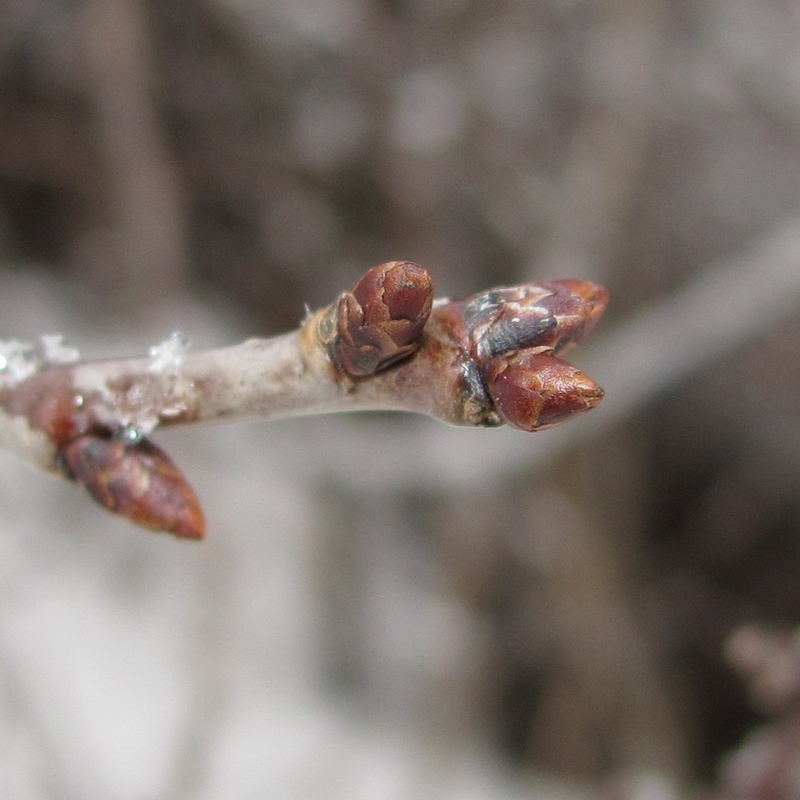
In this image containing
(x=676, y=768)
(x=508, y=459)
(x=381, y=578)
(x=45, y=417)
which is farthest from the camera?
(x=381, y=578)

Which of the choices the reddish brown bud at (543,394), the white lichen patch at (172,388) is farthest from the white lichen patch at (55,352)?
the reddish brown bud at (543,394)

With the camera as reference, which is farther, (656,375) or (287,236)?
(287,236)

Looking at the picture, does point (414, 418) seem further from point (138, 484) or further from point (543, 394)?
point (543, 394)

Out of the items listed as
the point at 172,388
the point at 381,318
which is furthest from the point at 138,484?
the point at 381,318

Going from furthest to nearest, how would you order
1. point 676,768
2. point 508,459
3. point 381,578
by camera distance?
point 381,578 < point 676,768 < point 508,459

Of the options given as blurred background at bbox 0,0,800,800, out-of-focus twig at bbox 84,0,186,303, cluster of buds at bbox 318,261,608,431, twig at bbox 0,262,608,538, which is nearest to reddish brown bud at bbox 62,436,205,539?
twig at bbox 0,262,608,538

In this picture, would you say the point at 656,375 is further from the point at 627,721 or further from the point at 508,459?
the point at 627,721

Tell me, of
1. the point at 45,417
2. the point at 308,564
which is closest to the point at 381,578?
the point at 308,564
